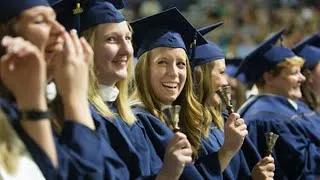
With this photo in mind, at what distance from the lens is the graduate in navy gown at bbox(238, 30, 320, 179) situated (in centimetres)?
→ 588

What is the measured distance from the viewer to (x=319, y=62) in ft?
22.5

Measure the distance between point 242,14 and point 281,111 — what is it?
830 cm

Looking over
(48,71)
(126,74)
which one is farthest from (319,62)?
(48,71)

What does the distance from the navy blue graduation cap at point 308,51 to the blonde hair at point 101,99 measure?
3.20m

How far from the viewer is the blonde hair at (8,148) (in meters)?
2.39

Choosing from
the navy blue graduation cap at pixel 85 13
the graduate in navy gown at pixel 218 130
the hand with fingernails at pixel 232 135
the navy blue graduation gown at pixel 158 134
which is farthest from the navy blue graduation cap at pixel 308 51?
the navy blue graduation cap at pixel 85 13

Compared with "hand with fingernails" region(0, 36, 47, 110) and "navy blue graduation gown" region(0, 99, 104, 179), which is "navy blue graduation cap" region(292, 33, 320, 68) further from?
"hand with fingernails" region(0, 36, 47, 110)

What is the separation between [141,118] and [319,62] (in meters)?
3.18

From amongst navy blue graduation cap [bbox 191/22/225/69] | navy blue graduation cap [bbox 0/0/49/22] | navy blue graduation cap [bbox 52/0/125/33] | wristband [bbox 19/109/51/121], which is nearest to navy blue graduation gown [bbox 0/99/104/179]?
wristband [bbox 19/109/51/121]

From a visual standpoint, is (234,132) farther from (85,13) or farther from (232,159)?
(85,13)

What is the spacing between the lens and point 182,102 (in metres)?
4.49

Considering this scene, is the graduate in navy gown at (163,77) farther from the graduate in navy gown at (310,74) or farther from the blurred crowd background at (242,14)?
the blurred crowd background at (242,14)

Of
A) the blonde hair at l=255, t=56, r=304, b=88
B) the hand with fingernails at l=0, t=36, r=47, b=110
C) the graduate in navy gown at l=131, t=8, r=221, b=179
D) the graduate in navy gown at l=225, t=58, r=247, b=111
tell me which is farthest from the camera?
the graduate in navy gown at l=225, t=58, r=247, b=111

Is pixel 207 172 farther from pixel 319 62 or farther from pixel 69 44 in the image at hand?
pixel 319 62
